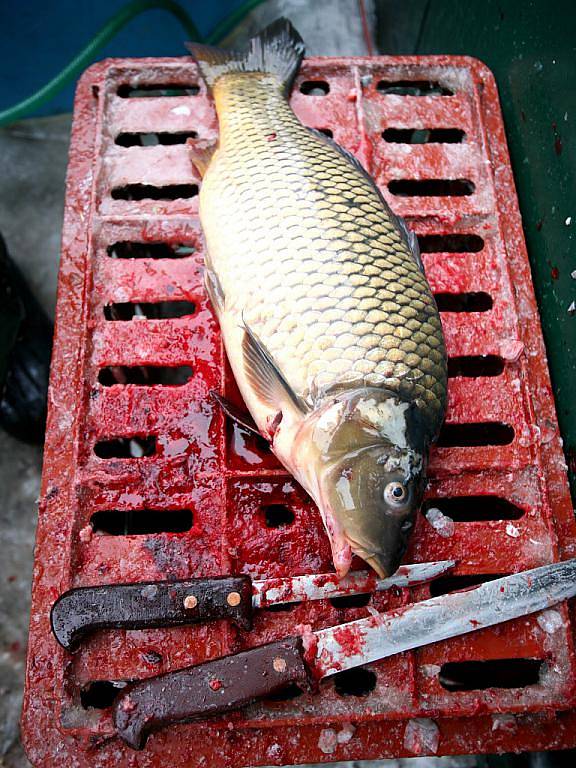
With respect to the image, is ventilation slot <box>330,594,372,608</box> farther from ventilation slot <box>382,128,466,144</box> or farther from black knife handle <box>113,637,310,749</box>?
ventilation slot <box>382,128,466,144</box>

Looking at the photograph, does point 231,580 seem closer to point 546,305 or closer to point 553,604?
point 553,604

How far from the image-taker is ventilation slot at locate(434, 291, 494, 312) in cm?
173

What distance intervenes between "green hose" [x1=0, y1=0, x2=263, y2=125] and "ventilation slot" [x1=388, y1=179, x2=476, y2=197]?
130 cm

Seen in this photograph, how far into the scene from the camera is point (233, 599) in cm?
131

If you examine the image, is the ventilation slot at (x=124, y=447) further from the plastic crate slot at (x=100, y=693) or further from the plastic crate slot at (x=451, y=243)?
the plastic crate slot at (x=451, y=243)

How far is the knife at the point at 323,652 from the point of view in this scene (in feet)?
4.04

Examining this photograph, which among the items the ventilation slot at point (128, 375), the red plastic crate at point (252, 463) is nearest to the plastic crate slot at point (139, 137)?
the red plastic crate at point (252, 463)

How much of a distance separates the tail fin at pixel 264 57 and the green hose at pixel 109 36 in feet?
2.45

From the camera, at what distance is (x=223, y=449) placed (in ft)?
4.85

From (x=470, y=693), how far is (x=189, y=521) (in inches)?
31.8

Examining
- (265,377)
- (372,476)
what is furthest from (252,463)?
(372,476)

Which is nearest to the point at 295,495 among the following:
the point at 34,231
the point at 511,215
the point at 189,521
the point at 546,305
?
the point at 189,521

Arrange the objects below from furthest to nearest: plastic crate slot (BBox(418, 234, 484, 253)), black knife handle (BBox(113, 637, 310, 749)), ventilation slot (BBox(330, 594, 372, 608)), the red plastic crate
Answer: plastic crate slot (BBox(418, 234, 484, 253))
ventilation slot (BBox(330, 594, 372, 608))
the red plastic crate
black knife handle (BBox(113, 637, 310, 749))

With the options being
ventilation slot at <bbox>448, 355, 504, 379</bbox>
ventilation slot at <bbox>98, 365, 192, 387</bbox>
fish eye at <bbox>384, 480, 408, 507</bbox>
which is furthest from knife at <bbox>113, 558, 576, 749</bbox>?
ventilation slot at <bbox>98, 365, 192, 387</bbox>
